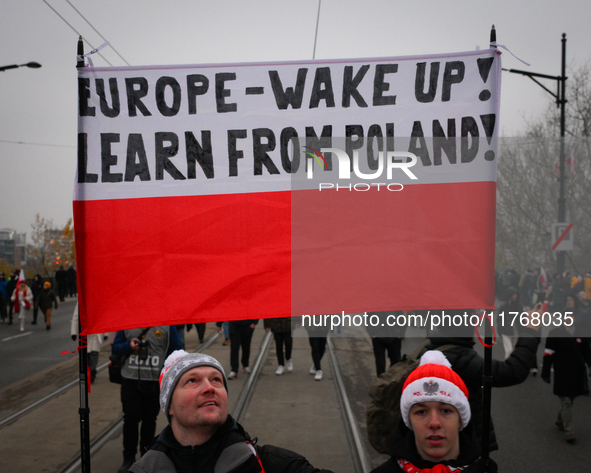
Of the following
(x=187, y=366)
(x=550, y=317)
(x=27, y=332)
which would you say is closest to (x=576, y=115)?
(x=550, y=317)

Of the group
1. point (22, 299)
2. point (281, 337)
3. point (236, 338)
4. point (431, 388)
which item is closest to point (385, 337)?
point (281, 337)

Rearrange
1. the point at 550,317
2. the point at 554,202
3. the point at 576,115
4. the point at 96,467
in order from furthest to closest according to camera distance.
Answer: the point at 554,202
the point at 576,115
the point at 550,317
the point at 96,467

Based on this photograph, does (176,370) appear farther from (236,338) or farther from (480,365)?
(236,338)

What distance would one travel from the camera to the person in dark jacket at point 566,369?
22.2 ft

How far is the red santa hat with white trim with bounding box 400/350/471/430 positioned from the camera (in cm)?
248

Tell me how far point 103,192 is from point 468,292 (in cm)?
202

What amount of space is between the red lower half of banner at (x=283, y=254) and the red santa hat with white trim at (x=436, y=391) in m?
0.46

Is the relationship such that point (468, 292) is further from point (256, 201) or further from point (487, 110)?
point (256, 201)

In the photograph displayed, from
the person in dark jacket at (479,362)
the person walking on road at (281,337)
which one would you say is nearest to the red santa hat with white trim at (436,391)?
the person in dark jacket at (479,362)

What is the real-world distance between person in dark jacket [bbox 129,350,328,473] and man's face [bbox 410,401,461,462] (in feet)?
1.68

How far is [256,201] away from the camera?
10.2 ft

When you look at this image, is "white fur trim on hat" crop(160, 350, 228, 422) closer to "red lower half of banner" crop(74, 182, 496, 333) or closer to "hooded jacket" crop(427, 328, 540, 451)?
"red lower half of banner" crop(74, 182, 496, 333)

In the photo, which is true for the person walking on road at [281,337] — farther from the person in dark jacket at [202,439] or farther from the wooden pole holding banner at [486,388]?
the person in dark jacket at [202,439]

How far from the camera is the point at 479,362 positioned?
11.7 feet
